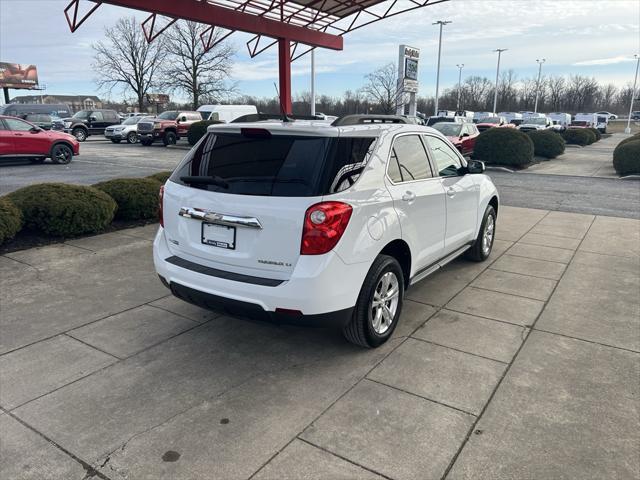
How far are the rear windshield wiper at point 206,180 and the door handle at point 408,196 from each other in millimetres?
1412

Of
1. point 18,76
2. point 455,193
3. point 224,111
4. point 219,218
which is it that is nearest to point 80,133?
point 224,111

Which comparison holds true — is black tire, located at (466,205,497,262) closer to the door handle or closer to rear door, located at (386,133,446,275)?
rear door, located at (386,133,446,275)

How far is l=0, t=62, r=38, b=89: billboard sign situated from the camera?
69125 millimetres

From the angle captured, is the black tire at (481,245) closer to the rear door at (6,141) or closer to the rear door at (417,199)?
the rear door at (417,199)

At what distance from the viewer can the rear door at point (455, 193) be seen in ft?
15.5

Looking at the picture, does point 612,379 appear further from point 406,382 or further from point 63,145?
point 63,145

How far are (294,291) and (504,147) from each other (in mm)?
15958

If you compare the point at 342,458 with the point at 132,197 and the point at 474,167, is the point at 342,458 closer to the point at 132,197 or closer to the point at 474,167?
the point at 474,167

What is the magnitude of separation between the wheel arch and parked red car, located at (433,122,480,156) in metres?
14.5

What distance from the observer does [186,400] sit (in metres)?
3.12

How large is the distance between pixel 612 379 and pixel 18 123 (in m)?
17.7

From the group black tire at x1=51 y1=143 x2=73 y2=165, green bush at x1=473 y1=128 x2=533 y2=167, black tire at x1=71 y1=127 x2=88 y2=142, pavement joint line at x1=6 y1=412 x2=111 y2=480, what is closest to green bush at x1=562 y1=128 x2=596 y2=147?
green bush at x1=473 y1=128 x2=533 y2=167

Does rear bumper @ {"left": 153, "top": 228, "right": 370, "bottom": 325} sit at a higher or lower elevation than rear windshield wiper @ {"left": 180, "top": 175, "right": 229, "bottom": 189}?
lower

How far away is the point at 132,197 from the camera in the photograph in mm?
7727
